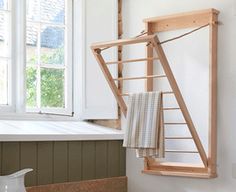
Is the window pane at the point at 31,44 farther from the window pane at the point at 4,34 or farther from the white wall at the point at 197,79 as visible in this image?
the white wall at the point at 197,79

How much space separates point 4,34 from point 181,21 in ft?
4.21

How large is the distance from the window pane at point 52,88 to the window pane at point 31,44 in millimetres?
123

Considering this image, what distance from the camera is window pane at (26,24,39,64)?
3.30 m

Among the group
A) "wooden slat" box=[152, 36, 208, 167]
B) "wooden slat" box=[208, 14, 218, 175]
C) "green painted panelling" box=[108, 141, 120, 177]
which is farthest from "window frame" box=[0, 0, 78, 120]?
"wooden slat" box=[208, 14, 218, 175]

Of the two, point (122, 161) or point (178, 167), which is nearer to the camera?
point (178, 167)

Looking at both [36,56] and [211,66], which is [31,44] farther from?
[211,66]

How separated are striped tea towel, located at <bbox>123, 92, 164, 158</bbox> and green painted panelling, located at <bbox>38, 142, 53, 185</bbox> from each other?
0.52 m

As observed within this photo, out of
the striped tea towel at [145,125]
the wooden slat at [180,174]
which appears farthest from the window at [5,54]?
the wooden slat at [180,174]

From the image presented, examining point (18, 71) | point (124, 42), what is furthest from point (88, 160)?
point (124, 42)

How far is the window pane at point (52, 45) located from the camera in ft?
11.1

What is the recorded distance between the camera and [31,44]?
3.32 meters

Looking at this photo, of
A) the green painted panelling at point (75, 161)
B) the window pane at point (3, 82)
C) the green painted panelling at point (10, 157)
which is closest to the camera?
the green painted panelling at point (10, 157)

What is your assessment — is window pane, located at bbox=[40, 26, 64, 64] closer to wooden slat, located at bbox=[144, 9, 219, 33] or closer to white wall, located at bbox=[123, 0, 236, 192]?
white wall, located at bbox=[123, 0, 236, 192]

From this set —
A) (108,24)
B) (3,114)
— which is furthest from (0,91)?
(108,24)
